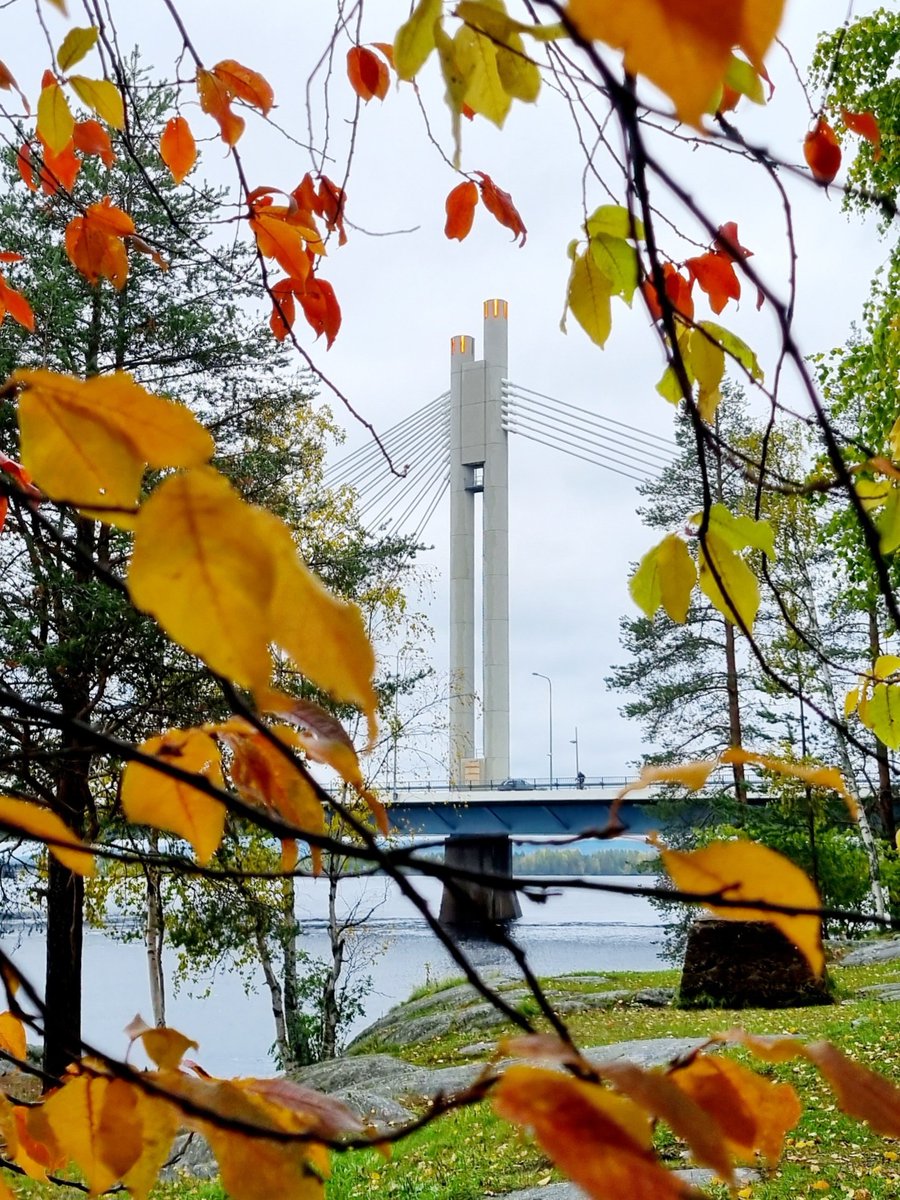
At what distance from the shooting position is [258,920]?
25.8 feet

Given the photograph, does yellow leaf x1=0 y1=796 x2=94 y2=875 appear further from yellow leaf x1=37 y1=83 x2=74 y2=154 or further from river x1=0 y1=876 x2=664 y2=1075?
river x1=0 y1=876 x2=664 y2=1075

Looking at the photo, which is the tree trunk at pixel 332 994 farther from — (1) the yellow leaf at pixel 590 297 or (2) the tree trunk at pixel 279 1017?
(1) the yellow leaf at pixel 590 297

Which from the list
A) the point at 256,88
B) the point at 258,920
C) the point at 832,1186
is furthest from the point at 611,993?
the point at 256,88

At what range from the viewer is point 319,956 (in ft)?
41.9

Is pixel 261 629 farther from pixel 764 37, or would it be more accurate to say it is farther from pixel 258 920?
pixel 258 920

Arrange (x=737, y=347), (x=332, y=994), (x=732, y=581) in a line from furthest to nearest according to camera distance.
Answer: (x=332, y=994), (x=737, y=347), (x=732, y=581)

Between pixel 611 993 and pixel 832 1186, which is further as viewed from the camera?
pixel 611 993

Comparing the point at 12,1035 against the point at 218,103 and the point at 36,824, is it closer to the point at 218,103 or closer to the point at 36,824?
the point at 36,824

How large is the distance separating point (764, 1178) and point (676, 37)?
3.39 m

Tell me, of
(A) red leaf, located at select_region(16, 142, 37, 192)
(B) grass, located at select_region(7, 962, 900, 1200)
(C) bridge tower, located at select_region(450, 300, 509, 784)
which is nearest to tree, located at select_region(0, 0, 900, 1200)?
(A) red leaf, located at select_region(16, 142, 37, 192)


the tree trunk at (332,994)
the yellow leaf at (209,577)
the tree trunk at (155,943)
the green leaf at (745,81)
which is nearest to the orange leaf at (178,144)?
the green leaf at (745,81)

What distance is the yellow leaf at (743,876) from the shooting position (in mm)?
298

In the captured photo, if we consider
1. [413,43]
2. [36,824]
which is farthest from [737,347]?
[36,824]

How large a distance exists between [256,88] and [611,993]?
8.92 meters
